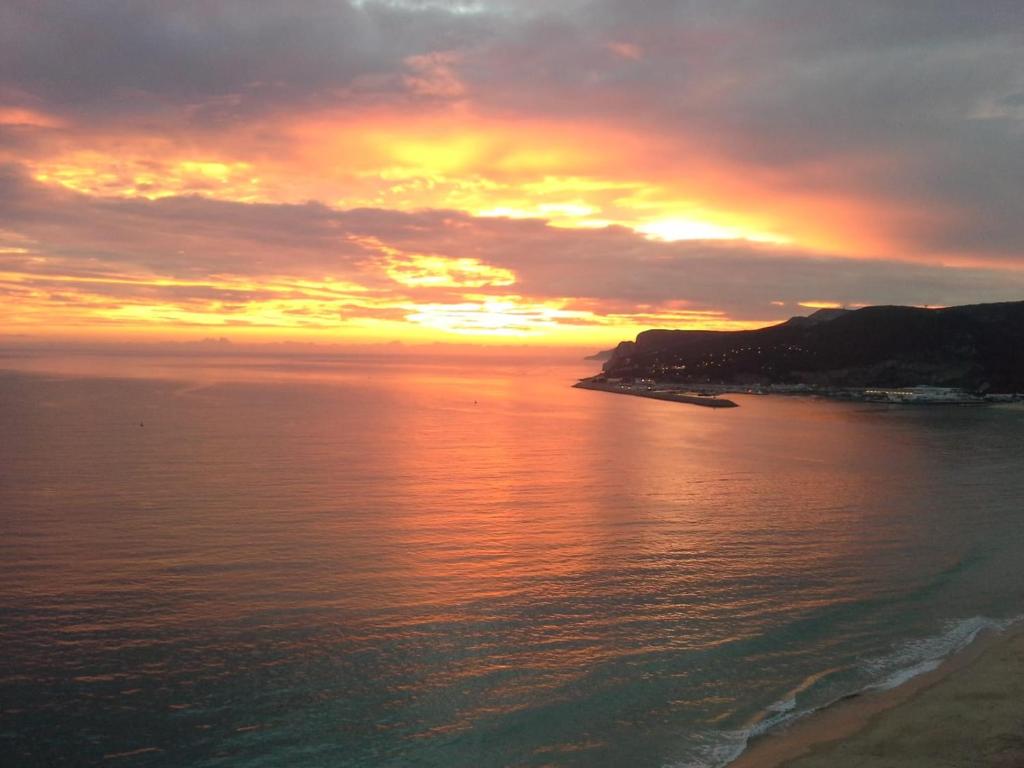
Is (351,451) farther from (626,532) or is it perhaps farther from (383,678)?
(383,678)

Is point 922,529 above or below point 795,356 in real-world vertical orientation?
below

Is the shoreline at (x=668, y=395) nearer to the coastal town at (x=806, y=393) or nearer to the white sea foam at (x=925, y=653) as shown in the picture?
the coastal town at (x=806, y=393)

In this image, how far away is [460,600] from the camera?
24359mm

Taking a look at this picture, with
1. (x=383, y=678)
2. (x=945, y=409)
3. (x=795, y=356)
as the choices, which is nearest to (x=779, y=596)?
(x=383, y=678)

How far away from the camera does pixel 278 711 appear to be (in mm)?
16859

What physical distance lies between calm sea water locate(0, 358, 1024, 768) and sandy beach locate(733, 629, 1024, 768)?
826 mm

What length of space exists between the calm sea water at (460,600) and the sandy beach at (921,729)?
0.83 m

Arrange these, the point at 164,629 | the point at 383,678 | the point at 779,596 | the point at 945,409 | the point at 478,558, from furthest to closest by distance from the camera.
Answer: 1. the point at 945,409
2. the point at 478,558
3. the point at 779,596
4. the point at 164,629
5. the point at 383,678

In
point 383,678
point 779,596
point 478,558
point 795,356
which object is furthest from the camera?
point 795,356

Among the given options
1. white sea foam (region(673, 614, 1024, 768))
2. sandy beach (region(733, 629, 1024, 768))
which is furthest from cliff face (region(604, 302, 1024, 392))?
sandy beach (region(733, 629, 1024, 768))

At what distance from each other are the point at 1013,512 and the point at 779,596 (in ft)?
76.1

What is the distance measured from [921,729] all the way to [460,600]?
13.6 meters

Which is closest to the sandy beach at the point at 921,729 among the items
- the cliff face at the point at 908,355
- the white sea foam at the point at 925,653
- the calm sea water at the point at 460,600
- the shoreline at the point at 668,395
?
the white sea foam at the point at 925,653

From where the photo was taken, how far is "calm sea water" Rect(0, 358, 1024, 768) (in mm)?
16344
